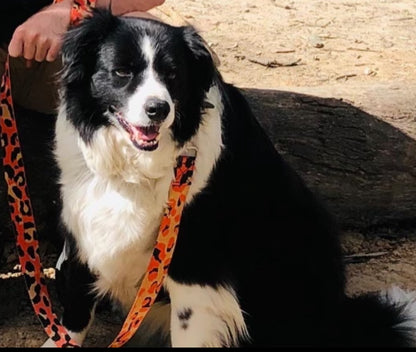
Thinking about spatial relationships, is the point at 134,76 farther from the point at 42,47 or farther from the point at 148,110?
the point at 42,47

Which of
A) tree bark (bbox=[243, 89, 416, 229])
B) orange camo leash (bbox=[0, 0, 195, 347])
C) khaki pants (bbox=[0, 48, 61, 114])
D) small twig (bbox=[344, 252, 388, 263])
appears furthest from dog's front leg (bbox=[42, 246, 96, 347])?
small twig (bbox=[344, 252, 388, 263])

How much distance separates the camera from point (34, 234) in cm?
309

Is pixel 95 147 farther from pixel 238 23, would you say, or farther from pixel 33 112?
pixel 238 23

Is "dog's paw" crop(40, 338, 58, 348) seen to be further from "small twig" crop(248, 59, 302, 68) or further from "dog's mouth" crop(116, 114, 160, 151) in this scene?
"small twig" crop(248, 59, 302, 68)

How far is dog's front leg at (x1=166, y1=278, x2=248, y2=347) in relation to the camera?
9.89 feet

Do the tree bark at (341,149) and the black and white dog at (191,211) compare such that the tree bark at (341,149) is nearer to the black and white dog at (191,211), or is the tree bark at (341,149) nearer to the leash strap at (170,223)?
the black and white dog at (191,211)

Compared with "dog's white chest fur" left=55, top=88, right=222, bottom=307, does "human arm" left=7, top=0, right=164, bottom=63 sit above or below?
above

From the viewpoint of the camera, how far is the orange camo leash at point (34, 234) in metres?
2.84

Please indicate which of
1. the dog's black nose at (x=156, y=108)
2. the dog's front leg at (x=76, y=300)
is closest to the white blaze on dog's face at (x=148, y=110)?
the dog's black nose at (x=156, y=108)

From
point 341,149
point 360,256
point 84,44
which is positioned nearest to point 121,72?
point 84,44

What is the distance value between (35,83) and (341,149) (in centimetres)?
142

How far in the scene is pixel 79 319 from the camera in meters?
3.30

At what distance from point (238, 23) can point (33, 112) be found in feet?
9.88

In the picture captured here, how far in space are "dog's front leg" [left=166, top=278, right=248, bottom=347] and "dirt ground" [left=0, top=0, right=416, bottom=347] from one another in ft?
1.79
